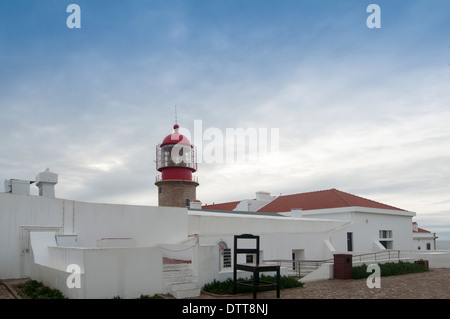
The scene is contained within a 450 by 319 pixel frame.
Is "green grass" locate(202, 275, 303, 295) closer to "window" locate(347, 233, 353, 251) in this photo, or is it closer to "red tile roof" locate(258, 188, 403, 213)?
"window" locate(347, 233, 353, 251)

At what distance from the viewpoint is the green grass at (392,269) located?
1756cm

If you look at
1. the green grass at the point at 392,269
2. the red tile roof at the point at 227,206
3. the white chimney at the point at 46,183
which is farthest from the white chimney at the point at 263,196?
the white chimney at the point at 46,183

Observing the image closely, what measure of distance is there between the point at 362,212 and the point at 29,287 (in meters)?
21.2

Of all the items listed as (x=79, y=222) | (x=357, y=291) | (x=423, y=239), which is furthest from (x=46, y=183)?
(x=423, y=239)

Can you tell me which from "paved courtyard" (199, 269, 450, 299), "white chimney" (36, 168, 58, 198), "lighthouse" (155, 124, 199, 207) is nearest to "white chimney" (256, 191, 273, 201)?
"lighthouse" (155, 124, 199, 207)

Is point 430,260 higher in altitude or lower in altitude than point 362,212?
lower

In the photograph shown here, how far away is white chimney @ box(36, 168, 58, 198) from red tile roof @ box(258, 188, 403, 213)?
1848 centimetres

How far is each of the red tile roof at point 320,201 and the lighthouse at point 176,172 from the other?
26.0 ft

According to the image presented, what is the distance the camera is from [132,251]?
37.4 feet

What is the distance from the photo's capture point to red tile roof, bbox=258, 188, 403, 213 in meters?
28.3

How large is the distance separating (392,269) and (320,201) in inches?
396

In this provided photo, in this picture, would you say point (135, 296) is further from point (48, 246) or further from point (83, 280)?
point (48, 246)

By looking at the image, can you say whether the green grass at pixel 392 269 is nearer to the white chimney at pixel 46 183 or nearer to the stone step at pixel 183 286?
the stone step at pixel 183 286
